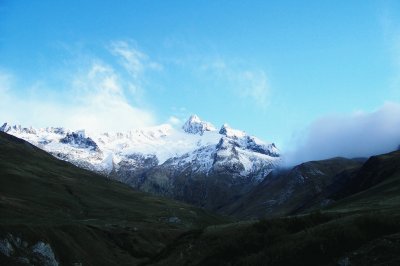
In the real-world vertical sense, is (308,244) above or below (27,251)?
above

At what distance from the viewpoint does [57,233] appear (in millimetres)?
137750

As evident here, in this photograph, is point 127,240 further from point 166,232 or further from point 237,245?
point 237,245

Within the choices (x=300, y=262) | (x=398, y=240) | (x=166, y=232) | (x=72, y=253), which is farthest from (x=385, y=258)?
(x=166, y=232)

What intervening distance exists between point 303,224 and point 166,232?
506 ft

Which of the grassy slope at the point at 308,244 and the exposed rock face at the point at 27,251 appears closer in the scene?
the grassy slope at the point at 308,244

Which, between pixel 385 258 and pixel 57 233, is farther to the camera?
pixel 57 233

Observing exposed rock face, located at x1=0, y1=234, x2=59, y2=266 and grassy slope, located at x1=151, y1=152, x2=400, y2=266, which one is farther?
exposed rock face, located at x1=0, y1=234, x2=59, y2=266

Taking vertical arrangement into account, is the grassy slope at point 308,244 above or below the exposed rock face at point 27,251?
above

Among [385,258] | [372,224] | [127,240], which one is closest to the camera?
[385,258]

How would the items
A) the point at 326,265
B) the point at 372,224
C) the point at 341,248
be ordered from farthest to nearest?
1. the point at 372,224
2. the point at 341,248
3. the point at 326,265

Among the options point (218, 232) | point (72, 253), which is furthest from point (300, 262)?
point (72, 253)

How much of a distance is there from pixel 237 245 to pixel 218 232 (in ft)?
32.9

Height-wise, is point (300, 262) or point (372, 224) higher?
point (372, 224)

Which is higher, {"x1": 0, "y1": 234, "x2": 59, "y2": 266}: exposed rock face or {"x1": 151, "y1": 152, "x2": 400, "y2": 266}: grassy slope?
{"x1": 151, "y1": 152, "x2": 400, "y2": 266}: grassy slope
